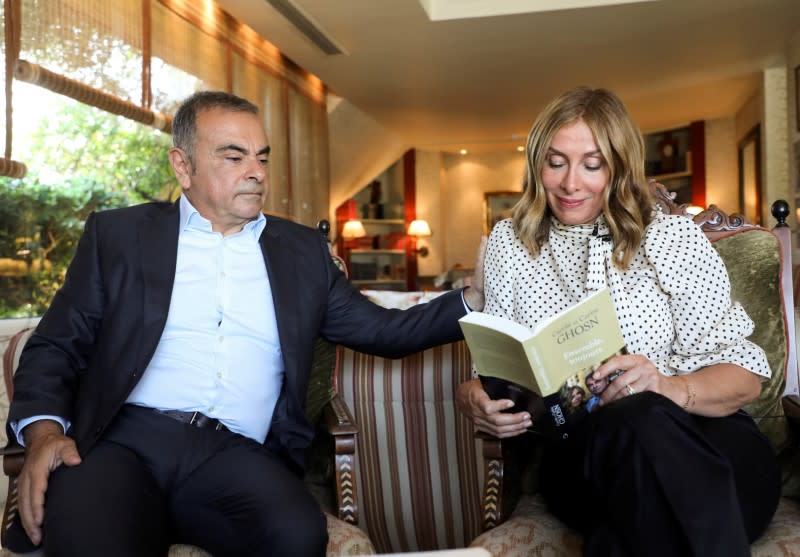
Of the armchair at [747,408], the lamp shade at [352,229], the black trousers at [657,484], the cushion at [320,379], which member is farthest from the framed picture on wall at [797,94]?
the black trousers at [657,484]

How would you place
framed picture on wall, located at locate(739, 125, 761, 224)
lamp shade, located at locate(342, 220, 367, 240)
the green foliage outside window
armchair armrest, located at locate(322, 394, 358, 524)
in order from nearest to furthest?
armchair armrest, located at locate(322, 394, 358, 524) < the green foliage outside window < framed picture on wall, located at locate(739, 125, 761, 224) < lamp shade, located at locate(342, 220, 367, 240)

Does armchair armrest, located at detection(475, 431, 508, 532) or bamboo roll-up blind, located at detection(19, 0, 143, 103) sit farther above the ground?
bamboo roll-up blind, located at detection(19, 0, 143, 103)

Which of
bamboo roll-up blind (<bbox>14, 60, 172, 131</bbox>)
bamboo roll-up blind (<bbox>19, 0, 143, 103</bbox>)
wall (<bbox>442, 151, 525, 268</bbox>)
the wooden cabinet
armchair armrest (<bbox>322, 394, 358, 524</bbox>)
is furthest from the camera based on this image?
wall (<bbox>442, 151, 525, 268</bbox>)

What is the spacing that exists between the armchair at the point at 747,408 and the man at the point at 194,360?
0.38 metres

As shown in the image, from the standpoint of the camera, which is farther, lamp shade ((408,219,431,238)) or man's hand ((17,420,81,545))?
lamp shade ((408,219,431,238))

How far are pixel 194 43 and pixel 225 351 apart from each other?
444 centimetres

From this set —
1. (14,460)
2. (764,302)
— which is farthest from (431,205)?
(14,460)

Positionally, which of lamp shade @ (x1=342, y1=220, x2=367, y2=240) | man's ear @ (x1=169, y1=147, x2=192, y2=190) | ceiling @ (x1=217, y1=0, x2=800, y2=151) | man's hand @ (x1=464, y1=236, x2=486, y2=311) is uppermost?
ceiling @ (x1=217, y1=0, x2=800, y2=151)

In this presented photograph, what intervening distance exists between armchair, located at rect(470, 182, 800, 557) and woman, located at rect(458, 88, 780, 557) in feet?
0.31

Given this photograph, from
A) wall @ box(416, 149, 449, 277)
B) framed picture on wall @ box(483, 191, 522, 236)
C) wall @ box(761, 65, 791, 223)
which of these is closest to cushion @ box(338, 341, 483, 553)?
wall @ box(761, 65, 791, 223)

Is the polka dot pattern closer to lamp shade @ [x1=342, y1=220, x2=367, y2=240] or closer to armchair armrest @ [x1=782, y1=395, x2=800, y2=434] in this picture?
armchair armrest @ [x1=782, y1=395, x2=800, y2=434]

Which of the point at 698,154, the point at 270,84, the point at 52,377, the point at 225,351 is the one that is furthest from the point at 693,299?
the point at 698,154

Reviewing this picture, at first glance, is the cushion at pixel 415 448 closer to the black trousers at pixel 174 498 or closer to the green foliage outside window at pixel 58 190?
the black trousers at pixel 174 498

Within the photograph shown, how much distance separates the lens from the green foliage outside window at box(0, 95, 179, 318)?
13.9 ft
